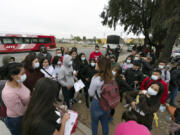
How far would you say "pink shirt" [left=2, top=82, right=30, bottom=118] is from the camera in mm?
1389

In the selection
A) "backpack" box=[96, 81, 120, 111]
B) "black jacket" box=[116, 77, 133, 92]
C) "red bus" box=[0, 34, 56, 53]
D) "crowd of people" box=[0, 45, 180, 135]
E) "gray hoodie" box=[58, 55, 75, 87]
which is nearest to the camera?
"crowd of people" box=[0, 45, 180, 135]

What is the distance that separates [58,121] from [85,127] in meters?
1.74

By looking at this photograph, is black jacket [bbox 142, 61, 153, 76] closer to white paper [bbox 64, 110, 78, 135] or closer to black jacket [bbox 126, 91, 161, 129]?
black jacket [bbox 126, 91, 161, 129]

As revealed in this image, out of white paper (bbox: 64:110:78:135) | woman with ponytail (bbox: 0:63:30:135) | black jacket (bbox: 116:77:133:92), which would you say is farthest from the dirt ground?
woman with ponytail (bbox: 0:63:30:135)

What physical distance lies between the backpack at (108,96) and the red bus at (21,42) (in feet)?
51.4

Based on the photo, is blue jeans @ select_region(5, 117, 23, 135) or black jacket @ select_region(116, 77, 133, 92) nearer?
blue jeans @ select_region(5, 117, 23, 135)

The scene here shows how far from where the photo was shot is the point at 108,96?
174 centimetres

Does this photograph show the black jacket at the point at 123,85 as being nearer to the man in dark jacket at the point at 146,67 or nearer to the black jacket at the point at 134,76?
the black jacket at the point at 134,76

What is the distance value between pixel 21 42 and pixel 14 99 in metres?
15.8

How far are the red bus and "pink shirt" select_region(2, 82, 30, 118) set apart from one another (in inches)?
589

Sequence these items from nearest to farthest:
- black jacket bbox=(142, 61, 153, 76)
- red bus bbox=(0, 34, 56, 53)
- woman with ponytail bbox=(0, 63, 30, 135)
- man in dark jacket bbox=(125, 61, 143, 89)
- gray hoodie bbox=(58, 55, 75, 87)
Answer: woman with ponytail bbox=(0, 63, 30, 135) < gray hoodie bbox=(58, 55, 75, 87) < man in dark jacket bbox=(125, 61, 143, 89) < black jacket bbox=(142, 61, 153, 76) < red bus bbox=(0, 34, 56, 53)

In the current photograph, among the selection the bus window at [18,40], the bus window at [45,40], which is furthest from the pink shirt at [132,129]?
the bus window at [45,40]

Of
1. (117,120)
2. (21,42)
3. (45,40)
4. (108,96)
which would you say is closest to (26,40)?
(21,42)

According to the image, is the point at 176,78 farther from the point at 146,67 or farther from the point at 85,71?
the point at 85,71
